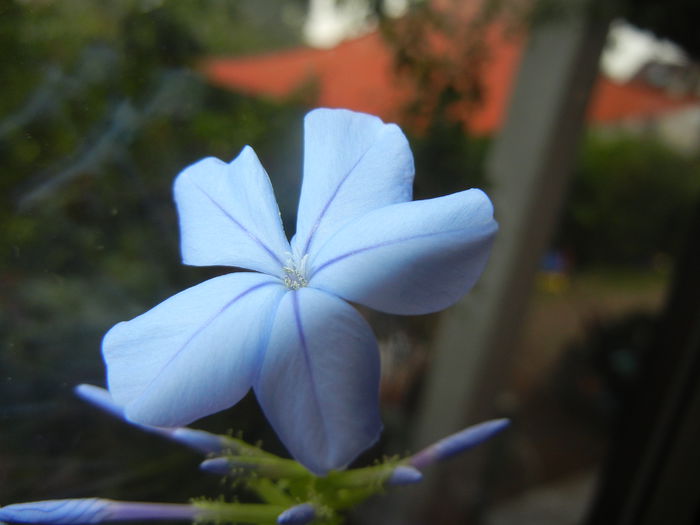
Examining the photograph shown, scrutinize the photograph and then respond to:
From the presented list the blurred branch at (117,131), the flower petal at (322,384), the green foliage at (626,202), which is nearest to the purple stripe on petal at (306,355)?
the flower petal at (322,384)

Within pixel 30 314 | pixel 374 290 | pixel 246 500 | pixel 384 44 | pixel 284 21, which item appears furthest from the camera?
pixel 284 21

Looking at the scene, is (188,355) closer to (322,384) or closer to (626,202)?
(322,384)

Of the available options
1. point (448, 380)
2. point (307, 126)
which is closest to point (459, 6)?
point (448, 380)

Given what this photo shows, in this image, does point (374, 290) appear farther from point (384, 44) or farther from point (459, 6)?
point (459, 6)

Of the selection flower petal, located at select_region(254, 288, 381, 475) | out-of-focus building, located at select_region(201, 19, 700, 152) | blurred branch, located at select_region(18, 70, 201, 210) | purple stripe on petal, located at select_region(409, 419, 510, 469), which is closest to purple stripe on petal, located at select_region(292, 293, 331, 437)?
flower petal, located at select_region(254, 288, 381, 475)

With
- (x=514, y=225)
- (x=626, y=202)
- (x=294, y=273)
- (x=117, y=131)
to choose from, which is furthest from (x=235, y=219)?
(x=626, y=202)

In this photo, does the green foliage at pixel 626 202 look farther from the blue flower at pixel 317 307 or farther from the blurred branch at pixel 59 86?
the blue flower at pixel 317 307
